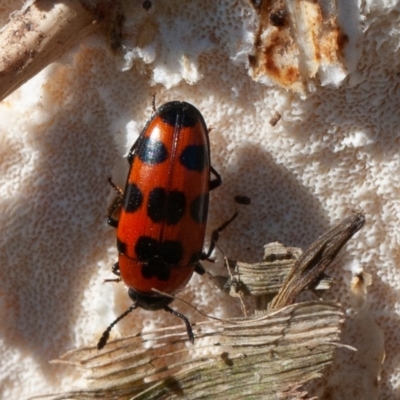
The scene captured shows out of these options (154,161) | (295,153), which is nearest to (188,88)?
(154,161)

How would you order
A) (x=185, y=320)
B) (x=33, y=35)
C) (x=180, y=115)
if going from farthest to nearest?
(x=185, y=320) → (x=180, y=115) → (x=33, y=35)

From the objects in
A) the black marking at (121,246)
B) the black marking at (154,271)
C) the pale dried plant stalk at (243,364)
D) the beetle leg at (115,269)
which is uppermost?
the black marking at (121,246)

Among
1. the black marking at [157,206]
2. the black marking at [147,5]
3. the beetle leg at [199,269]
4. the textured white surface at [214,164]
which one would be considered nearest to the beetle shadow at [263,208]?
the textured white surface at [214,164]

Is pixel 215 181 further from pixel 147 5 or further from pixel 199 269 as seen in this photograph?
pixel 147 5

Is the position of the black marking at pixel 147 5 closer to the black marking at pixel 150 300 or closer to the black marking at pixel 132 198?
the black marking at pixel 132 198

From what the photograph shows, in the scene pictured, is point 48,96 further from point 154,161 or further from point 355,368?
point 355,368

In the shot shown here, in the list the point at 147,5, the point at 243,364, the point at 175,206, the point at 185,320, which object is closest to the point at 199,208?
the point at 175,206

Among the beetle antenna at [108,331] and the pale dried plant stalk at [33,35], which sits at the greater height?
the pale dried plant stalk at [33,35]
